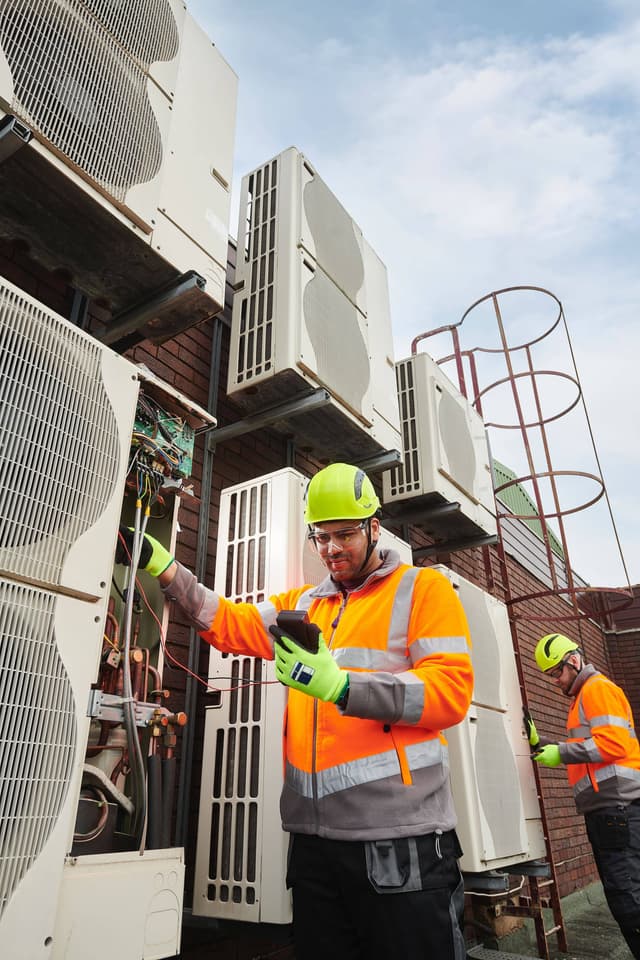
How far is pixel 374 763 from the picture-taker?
64.4 inches

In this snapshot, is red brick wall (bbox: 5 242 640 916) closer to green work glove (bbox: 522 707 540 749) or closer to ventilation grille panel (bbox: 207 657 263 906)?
ventilation grille panel (bbox: 207 657 263 906)

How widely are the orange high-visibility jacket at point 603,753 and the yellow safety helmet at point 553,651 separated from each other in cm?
29

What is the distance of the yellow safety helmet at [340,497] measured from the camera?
195 cm

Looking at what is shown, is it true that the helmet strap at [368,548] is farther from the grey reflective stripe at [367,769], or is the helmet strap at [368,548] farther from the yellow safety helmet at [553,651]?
the yellow safety helmet at [553,651]

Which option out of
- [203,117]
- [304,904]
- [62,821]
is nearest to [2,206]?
[203,117]

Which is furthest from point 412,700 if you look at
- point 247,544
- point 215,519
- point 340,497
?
point 215,519

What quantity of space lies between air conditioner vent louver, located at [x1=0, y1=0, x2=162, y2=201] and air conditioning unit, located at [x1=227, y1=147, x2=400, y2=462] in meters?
0.93

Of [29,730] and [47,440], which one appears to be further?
[47,440]

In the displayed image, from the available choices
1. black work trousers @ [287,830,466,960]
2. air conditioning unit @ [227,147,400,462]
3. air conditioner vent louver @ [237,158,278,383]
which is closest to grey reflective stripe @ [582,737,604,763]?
air conditioning unit @ [227,147,400,462]

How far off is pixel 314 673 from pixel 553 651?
337 centimetres

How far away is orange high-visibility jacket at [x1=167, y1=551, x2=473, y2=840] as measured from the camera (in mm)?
1590

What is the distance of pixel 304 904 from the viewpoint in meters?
1.68

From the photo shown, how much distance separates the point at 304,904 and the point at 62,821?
27.5 inches

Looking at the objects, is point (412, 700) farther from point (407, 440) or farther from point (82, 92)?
point (407, 440)
